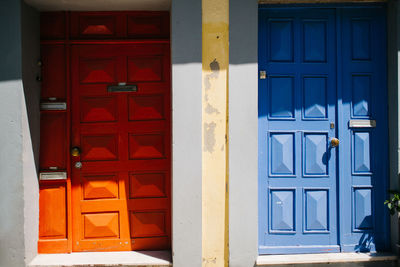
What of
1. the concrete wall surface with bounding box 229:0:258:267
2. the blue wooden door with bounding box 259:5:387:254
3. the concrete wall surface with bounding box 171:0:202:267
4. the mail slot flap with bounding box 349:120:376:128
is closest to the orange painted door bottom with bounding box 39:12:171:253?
the concrete wall surface with bounding box 171:0:202:267

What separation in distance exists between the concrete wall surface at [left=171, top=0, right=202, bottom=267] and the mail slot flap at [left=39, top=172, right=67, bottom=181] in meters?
1.42

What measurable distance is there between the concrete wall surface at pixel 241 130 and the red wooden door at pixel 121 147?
0.88 m

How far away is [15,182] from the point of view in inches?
157

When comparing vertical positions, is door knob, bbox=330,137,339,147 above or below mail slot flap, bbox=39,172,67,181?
above

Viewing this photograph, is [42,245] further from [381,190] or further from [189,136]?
[381,190]

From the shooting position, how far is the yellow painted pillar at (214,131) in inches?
161

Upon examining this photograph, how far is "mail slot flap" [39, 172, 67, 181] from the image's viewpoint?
173 inches

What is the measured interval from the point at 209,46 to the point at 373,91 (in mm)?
2056

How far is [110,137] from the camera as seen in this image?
451 cm

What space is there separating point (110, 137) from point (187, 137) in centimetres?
107

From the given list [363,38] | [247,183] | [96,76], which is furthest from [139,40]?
[363,38]

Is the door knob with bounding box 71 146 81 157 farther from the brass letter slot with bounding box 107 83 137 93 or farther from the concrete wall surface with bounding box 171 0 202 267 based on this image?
the concrete wall surface with bounding box 171 0 202 267

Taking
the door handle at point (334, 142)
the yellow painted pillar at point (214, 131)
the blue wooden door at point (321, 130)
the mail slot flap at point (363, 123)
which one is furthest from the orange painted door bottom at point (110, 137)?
the mail slot flap at point (363, 123)

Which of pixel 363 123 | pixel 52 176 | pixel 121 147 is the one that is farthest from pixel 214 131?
pixel 52 176
